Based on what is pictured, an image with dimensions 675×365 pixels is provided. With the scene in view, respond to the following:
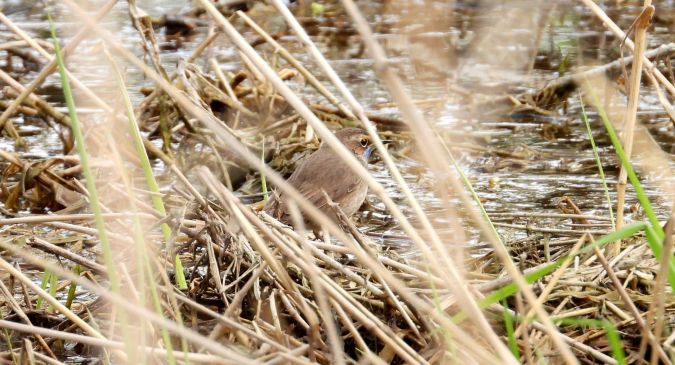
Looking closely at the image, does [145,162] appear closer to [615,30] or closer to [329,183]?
[615,30]

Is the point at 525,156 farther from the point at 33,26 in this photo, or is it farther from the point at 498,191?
the point at 33,26

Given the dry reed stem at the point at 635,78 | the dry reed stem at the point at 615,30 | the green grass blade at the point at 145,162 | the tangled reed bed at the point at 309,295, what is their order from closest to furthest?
the tangled reed bed at the point at 309,295
the green grass blade at the point at 145,162
the dry reed stem at the point at 615,30
the dry reed stem at the point at 635,78

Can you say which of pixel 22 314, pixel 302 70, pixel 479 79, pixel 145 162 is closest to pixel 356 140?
pixel 302 70

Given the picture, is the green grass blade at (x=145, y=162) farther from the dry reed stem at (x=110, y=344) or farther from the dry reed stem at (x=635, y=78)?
the dry reed stem at (x=635, y=78)

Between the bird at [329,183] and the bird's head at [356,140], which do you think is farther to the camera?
the bird's head at [356,140]

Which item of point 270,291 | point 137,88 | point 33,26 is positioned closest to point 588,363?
point 270,291

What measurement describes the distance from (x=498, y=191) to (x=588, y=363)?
8.03 feet

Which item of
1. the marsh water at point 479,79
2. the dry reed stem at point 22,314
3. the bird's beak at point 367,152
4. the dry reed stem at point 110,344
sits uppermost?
the dry reed stem at point 110,344

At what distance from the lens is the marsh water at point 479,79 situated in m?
5.43

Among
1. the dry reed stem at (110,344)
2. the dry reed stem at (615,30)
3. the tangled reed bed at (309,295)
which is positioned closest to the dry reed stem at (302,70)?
the tangled reed bed at (309,295)

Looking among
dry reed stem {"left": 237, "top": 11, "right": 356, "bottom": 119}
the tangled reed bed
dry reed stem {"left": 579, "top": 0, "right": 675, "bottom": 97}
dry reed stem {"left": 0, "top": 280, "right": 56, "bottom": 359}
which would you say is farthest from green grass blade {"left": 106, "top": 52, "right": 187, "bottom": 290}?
dry reed stem {"left": 579, "top": 0, "right": 675, "bottom": 97}

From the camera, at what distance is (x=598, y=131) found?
6.48 metres

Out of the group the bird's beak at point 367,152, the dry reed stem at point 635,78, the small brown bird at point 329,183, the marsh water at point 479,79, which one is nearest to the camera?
the dry reed stem at point 635,78

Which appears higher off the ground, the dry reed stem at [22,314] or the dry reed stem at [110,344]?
the dry reed stem at [110,344]
